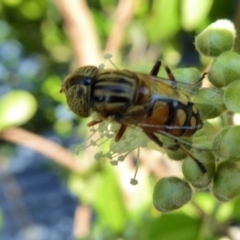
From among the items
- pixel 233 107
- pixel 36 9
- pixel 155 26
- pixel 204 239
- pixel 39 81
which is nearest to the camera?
pixel 233 107

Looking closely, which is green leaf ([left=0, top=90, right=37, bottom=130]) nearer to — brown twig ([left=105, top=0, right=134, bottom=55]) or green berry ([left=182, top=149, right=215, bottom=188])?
brown twig ([left=105, top=0, right=134, bottom=55])

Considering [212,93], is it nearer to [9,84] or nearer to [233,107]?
[233,107]

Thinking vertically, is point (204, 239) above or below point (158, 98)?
below

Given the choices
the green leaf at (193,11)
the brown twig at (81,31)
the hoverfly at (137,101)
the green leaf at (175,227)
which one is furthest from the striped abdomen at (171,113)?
the brown twig at (81,31)

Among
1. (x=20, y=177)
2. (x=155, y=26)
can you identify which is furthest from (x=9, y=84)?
(x=20, y=177)

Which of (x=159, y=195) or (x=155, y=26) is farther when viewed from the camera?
(x=155, y=26)

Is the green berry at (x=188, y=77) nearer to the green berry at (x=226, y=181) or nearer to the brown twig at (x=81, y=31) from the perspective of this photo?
the green berry at (x=226, y=181)

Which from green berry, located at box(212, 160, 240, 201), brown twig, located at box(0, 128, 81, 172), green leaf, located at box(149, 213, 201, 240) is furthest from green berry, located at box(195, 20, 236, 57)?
brown twig, located at box(0, 128, 81, 172)
